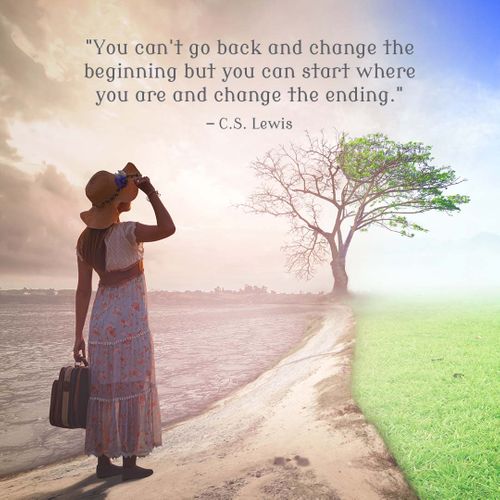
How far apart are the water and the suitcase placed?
175 centimetres

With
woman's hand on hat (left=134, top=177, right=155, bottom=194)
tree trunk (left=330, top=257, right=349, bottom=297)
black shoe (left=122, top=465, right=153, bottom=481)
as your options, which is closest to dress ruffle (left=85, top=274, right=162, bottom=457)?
black shoe (left=122, top=465, right=153, bottom=481)

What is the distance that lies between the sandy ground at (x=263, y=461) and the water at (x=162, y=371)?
0.72 meters

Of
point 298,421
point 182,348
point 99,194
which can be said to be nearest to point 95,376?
point 99,194

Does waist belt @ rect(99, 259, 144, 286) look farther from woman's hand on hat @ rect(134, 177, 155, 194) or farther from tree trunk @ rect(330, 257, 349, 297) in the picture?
tree trunk @ rect(330, 257, 349, 297)

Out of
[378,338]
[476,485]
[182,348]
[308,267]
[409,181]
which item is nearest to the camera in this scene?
[476,485]

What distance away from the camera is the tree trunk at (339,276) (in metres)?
25.7

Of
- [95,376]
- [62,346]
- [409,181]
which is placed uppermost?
[409,181]

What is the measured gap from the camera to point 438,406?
423cm

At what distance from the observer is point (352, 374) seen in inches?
230

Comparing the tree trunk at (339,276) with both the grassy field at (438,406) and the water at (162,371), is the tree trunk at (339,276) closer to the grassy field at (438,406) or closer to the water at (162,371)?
the water at (162,371)

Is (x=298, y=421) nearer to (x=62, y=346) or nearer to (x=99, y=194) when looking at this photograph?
(x=99, y=194)

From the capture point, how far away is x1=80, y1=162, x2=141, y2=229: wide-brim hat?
323 cm

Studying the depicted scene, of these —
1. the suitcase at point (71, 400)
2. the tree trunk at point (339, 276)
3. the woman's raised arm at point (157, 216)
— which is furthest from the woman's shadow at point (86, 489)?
the tree trunk at point (339, 276)

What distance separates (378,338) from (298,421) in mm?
5199
